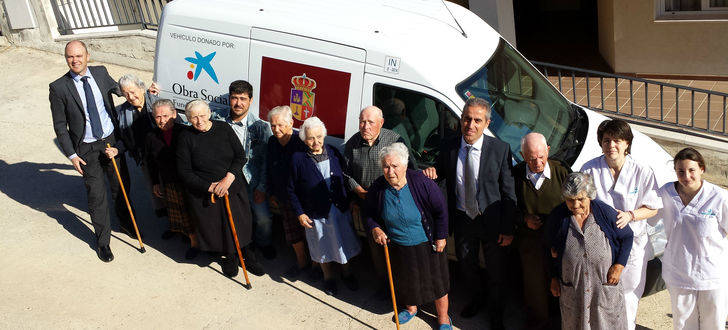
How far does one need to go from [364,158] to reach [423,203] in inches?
27.7

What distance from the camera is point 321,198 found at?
6.03 meters

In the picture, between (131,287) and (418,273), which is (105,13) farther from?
(418,273)

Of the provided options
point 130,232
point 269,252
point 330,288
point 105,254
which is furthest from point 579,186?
point 130,232

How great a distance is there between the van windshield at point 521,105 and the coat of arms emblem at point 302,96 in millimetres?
1349

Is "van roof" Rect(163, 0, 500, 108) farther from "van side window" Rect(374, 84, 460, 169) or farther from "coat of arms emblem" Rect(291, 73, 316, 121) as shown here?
"coat of arms emblem" Rect(291, 73, 316, 121)

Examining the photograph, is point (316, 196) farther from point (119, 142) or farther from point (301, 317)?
point (119, 142)

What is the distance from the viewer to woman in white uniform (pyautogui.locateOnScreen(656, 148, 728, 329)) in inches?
Result: 189

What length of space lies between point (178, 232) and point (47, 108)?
472 centimetres

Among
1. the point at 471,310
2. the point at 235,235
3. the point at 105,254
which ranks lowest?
the point at 105,254

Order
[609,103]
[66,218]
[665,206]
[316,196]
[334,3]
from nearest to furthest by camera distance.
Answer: [665,206] < [316,196] < [334,3] < [66,218] < [609,103]

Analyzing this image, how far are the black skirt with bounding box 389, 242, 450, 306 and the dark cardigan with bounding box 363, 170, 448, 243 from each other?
0.55 feet

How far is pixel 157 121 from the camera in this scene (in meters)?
6.51

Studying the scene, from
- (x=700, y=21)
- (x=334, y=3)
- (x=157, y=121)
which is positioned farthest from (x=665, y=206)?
(x=700, y=21)

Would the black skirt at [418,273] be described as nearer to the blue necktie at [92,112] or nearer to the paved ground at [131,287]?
the paved ground at [131,287]
